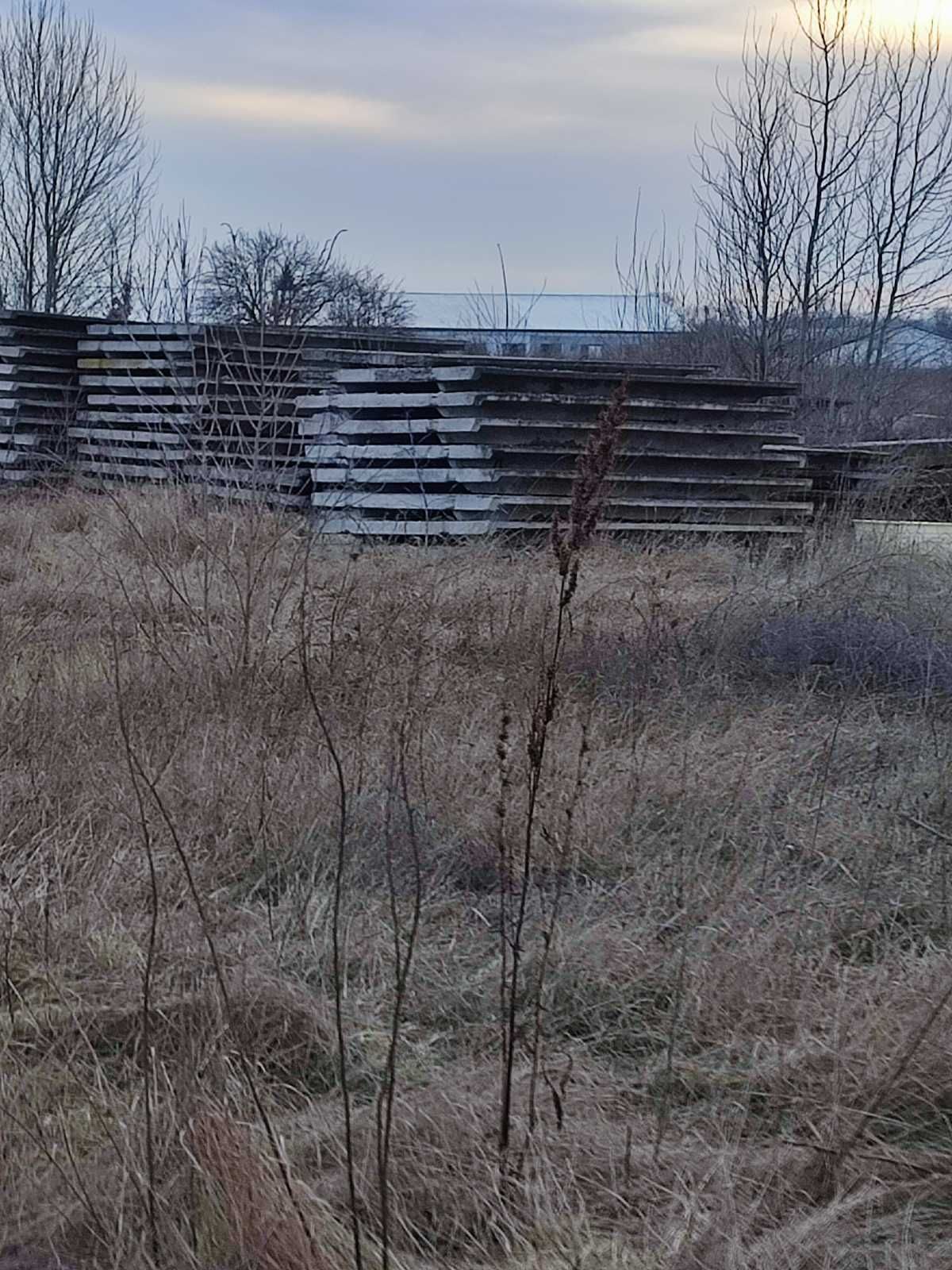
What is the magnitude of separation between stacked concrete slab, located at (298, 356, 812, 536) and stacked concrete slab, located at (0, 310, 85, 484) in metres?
3.75

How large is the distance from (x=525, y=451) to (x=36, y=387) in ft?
19.2

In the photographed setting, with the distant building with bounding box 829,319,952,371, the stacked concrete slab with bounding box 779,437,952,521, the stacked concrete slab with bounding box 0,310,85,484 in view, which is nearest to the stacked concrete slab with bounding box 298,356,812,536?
the stacked concrete slab with bounding box 779,437,952,521

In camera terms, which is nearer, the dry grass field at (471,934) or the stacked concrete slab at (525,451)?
the dry grass field at (471,934)

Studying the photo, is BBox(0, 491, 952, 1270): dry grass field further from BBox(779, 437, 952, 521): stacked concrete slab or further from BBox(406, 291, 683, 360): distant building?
BBox(406, 291, 683, 360): distant building

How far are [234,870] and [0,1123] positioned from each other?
4.22ft

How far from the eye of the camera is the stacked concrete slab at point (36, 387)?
12352mm

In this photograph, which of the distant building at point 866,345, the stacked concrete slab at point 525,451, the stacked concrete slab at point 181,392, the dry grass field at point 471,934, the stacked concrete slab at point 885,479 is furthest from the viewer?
the distant building at point 866,345

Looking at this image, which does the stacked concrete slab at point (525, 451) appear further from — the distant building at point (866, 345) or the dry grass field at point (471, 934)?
the distant building at point (866, 345)

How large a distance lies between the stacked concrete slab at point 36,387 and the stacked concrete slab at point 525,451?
375 centimetres

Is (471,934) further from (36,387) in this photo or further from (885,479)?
(36,387)

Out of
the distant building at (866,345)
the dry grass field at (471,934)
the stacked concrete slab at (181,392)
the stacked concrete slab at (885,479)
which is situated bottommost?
the dry grass field at (471,934)

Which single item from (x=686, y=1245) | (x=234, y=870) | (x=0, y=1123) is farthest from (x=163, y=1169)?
(x=234, y=870)

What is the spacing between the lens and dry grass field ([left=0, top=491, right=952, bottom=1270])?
2094mm

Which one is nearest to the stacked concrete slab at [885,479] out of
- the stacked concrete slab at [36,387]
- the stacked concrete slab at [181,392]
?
the stacked concrete slab at [181,392]
